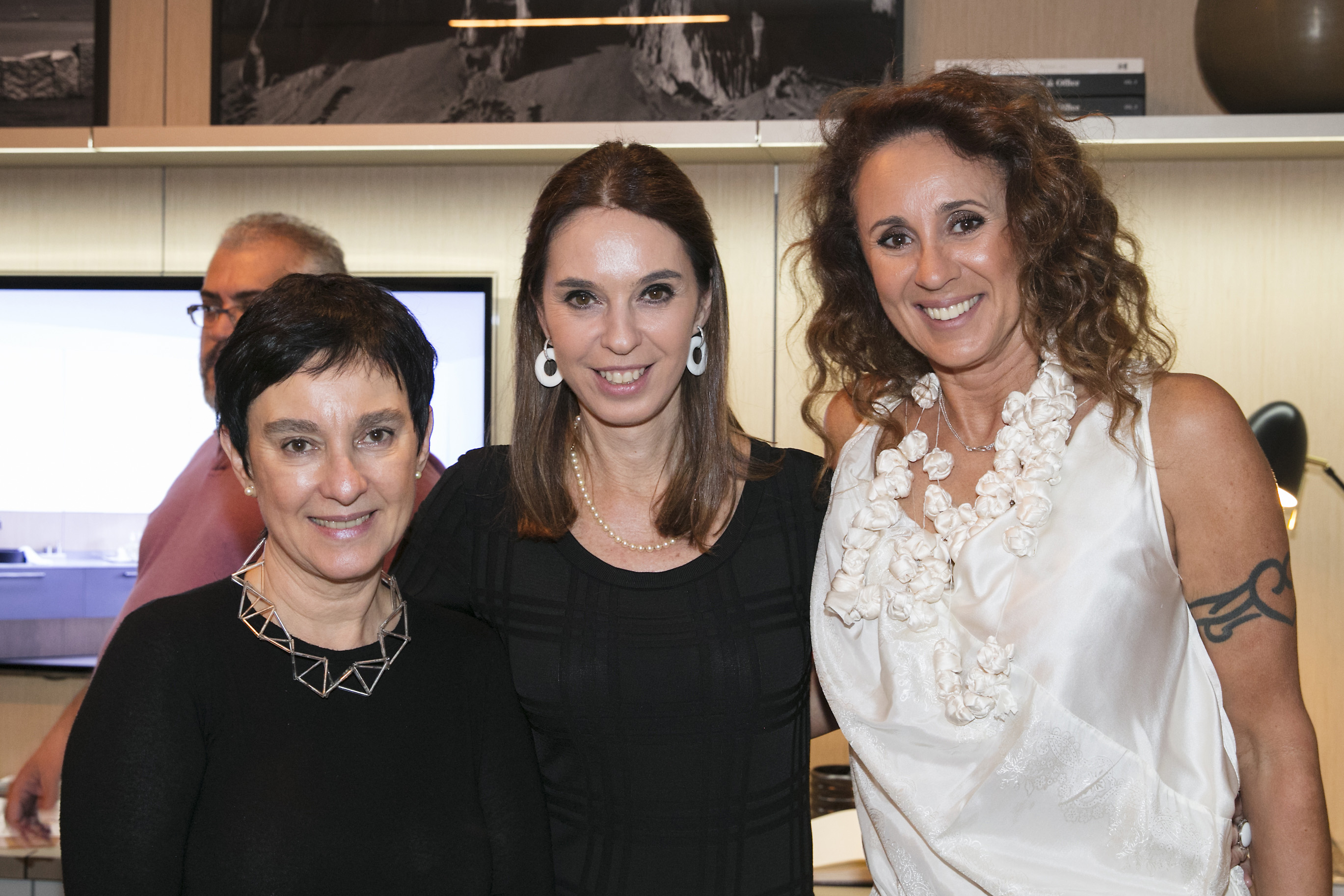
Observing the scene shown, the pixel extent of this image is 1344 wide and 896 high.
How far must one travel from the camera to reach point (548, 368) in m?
1.83

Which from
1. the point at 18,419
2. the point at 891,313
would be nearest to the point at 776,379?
the point at 891,313

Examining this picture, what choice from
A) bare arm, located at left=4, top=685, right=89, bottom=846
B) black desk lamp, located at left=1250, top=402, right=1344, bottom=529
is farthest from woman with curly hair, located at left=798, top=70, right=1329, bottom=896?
bare arm, located at left=4, top=685, right=89, bottom=846

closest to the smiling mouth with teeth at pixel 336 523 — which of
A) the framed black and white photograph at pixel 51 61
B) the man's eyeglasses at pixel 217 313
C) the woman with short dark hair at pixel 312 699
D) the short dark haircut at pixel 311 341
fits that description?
the woman with short dark hair at pixel 312 699

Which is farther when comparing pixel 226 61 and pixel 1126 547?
pixel 226 61

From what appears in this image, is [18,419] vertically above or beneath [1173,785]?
above

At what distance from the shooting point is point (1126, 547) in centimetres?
149

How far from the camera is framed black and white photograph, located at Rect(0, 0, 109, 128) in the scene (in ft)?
10.1

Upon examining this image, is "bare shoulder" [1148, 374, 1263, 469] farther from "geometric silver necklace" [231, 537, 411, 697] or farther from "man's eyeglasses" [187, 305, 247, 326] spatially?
"man's eyeglasses" [187, 305, 247, 326]

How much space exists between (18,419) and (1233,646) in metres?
2.95

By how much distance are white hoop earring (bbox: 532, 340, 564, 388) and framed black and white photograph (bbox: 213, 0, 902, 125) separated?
1.26 meters

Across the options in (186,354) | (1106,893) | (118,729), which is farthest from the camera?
(186,354)

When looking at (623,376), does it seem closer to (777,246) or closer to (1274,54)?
(777,246)

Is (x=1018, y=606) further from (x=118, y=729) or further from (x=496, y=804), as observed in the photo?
(x=118, y=729)

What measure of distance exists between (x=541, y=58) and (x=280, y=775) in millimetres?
2099
